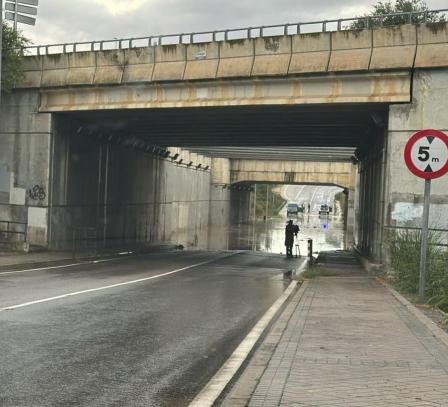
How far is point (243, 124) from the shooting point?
24984 mm

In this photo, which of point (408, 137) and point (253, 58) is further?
point (253, 58)

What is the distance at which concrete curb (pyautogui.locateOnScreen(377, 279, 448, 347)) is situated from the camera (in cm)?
701

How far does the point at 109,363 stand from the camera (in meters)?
6.02

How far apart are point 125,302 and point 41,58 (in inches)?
615

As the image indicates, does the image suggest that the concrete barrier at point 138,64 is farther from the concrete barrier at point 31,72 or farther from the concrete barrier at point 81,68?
the concrete barrier at point 31,72

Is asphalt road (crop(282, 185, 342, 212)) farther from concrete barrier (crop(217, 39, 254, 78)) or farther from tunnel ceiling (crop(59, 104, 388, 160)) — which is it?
concrete barrier (crop(217, 39, 254, 78))

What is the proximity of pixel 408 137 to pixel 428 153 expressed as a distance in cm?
816

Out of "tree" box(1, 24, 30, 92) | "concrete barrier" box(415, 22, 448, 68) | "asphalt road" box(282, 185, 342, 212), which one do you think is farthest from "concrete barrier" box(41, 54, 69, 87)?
"asphalt road" box(282, 185, 342, 212)

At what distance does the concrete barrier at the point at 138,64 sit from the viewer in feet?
68.8

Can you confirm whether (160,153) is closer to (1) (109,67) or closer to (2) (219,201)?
(1) (109,67)

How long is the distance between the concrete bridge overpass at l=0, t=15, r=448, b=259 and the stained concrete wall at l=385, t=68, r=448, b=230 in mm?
30

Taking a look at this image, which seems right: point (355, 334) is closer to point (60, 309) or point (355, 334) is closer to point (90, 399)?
point (90, 399)

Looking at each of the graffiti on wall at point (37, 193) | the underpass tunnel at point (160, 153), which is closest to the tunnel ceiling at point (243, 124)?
the underpass tunnel at point (160, 153)

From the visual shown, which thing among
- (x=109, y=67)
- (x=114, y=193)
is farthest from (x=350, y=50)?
(x=114, y=193)
